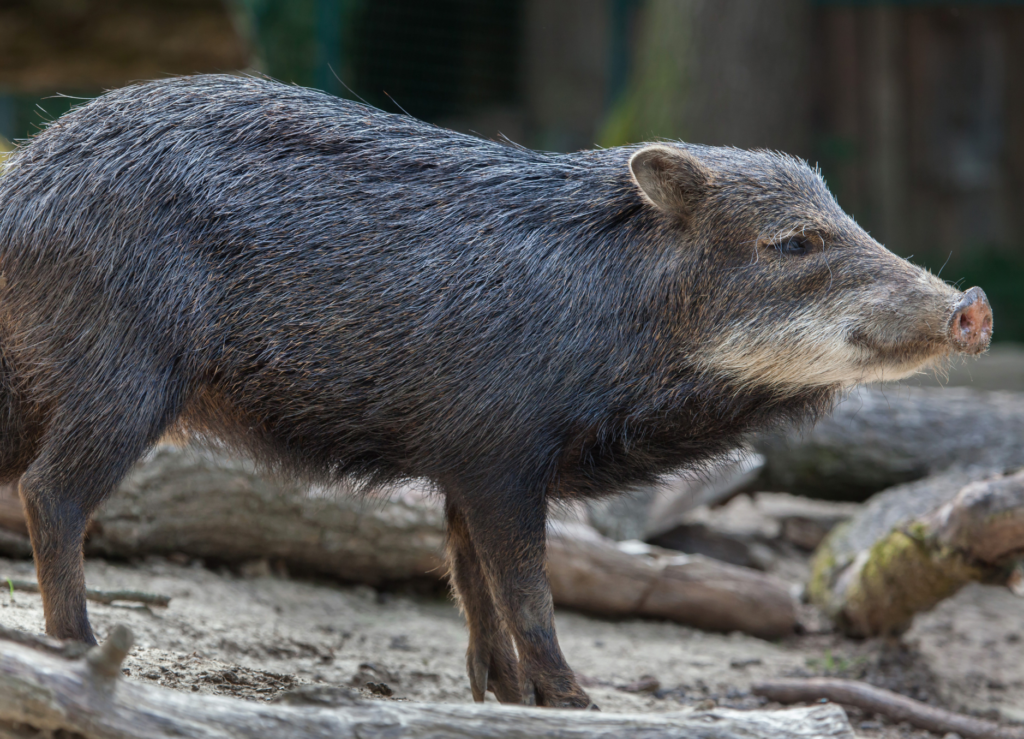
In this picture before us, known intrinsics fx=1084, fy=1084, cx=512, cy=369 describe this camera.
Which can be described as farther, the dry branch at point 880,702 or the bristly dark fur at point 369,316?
the dry branch at point 880,702

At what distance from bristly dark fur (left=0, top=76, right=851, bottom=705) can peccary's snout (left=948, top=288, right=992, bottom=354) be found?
418 mm

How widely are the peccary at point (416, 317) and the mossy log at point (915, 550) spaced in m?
1.22

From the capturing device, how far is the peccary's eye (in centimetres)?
351

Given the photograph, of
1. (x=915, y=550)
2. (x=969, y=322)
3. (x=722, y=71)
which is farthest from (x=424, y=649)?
(x=722, y=71)

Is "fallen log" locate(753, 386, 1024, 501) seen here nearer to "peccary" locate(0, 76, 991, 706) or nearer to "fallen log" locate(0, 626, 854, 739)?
"peccary" locate(0, 76, 991, 706)

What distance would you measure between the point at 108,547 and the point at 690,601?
9.27 feet

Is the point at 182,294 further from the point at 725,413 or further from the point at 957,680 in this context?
the point at 957,680

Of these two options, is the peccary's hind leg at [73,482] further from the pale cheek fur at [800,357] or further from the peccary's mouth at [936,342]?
the peccary's mouth at [936,342]

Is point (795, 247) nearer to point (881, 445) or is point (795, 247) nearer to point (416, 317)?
point (416, 317)

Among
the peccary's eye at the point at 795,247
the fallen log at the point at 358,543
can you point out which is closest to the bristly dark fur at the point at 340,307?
the peccary's eye at the point at 795,247

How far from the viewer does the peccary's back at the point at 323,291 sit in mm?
3348

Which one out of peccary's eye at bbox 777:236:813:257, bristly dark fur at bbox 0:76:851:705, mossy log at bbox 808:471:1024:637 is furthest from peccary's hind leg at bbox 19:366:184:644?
mossy log at bbox 808:471:1024:637

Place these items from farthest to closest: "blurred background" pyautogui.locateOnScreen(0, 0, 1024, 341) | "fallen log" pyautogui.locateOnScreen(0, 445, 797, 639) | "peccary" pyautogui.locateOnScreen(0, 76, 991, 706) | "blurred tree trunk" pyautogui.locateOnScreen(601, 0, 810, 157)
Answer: "blurred background" pyautogui.locateOnScreen(0, 0, 1024, 341)
"blurred tree trunk" pyautogui.locateOnScreen(601, 0, 810, 157)
"fallen log" pyautogui.locateOnScreen(0, 445, 797, 639)
"peccary" pyautogui.locateOnScreen(0, 76, 991, 706)

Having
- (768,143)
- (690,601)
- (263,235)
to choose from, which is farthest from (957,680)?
(768,143)
